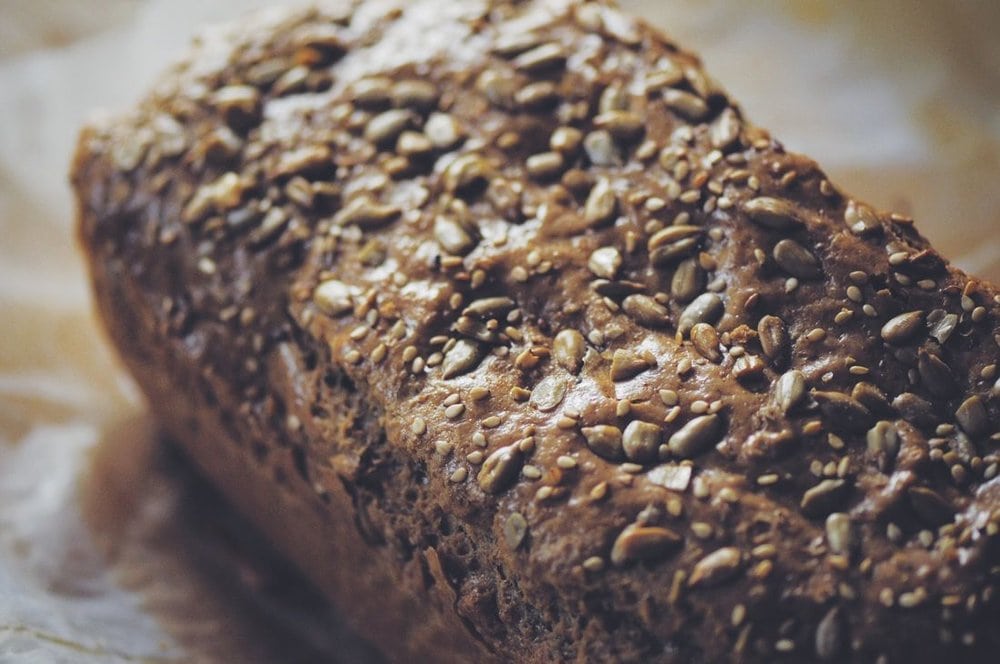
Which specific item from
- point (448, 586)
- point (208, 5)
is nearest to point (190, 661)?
point (448, 586)

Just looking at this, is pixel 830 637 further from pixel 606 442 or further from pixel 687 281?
pixel 687 281

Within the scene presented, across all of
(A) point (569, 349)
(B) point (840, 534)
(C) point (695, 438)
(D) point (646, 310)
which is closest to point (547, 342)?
(A) point (569, 349)

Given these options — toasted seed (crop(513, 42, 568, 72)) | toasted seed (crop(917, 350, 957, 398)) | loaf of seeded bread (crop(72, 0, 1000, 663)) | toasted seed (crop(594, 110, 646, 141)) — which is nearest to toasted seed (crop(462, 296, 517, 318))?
loaf of seeded bread (crop(72, 0, 1000, 663))

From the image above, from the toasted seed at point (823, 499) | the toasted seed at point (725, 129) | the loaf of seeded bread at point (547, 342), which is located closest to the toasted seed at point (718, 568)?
the loaf of seeded bread at point (547, 342)

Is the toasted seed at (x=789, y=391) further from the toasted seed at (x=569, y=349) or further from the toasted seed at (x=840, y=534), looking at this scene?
the toasted seed at (x=569, y=349)

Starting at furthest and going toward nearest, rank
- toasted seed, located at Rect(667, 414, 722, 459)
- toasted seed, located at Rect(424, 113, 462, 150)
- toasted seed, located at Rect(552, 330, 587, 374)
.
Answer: toasted seed, located at Rect(424, 113, 462, 150)
toasted seed, located at Rect(552, 330, 587, 374)
toasted seed, located at Rect(667, 414, 722, 459)

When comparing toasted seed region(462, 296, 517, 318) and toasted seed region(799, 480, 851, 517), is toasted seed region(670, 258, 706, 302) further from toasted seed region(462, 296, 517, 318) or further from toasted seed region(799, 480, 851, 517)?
toasted seed region(799, 480, 851, 517)

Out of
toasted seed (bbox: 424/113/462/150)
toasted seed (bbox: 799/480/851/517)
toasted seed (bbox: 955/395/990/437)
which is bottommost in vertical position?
toasted seed (bbox: 799/480/851/517)
